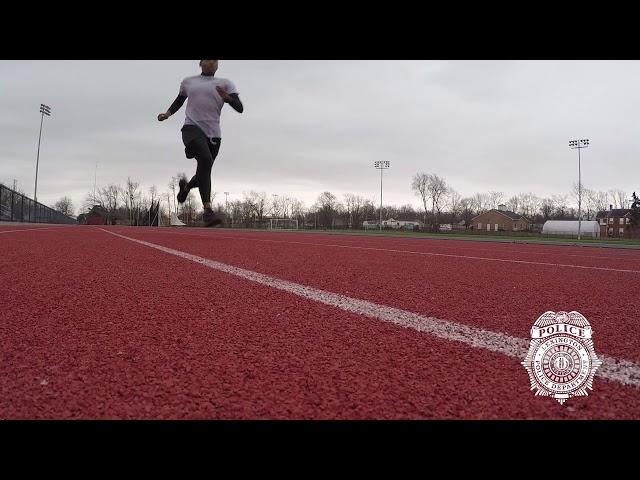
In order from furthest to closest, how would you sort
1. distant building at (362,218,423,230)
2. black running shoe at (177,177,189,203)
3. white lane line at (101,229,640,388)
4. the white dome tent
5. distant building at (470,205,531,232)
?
1. distant building at (362,218,423,230)
2. distant building at (470,205,531,232)
3. the white dome tent
4. black running shoe at (177,177,189,203)
5. white lane line at (101,229,640,388)

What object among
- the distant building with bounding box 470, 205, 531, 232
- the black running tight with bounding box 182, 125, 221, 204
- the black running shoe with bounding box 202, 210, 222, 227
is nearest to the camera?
the black running tight with bounding box 182, 125, 221, 204

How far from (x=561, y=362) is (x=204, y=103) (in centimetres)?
254

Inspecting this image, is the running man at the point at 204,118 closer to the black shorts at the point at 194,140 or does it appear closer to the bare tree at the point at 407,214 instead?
the black shorts at the point at 194,140

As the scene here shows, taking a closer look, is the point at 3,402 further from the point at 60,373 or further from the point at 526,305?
the point at 526,305

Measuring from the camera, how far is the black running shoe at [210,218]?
9.09 feet

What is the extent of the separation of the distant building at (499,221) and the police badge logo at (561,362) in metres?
98.3

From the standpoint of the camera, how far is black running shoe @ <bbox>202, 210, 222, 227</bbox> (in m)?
2.77

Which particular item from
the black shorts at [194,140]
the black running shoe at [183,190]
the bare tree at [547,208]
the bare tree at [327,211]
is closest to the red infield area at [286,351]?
the black running shoe at [183,190]

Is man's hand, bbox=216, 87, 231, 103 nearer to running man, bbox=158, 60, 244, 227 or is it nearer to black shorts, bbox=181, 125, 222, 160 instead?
running man, bbox=158, 60, 244, 227

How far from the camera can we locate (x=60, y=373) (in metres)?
1.23

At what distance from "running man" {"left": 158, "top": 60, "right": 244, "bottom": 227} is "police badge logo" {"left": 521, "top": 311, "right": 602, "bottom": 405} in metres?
2.13

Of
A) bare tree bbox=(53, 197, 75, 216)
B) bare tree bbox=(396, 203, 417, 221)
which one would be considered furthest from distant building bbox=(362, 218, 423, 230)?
bare tree bbox=(53, 197, 75, 216)
